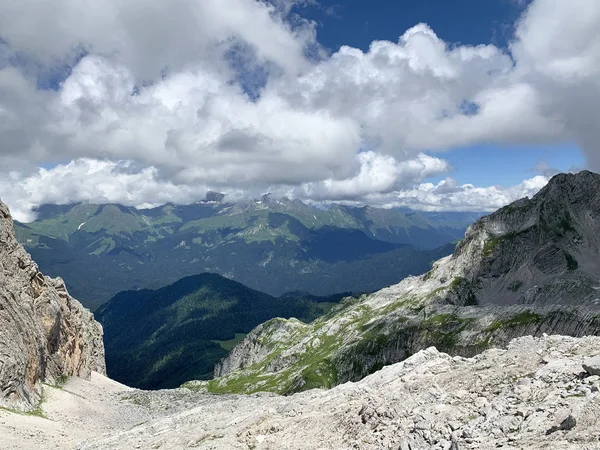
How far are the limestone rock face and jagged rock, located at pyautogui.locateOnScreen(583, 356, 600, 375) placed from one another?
70316mm

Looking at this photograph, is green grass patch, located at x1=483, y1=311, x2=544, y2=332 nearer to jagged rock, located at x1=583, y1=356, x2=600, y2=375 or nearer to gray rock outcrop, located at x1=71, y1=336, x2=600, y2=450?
gray rock outcrop, located at x1=71, y1=336, x2=600, y2=450

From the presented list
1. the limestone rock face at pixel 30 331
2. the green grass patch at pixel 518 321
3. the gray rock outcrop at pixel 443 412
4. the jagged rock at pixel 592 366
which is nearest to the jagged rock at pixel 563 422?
the gray rock outcrop at pixel 443 412

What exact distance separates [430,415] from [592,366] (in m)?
10.6

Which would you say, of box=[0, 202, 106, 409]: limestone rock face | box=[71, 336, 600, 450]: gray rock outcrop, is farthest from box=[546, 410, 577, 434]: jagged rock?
box=[0, 202, 106, 409]: limestone rock face

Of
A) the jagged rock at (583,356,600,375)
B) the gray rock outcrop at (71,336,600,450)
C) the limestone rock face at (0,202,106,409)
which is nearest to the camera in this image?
the gray rock outcrop at (71,336,600,450)

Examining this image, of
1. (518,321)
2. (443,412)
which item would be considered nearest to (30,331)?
(443,412)

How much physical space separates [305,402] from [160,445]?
16.0 m

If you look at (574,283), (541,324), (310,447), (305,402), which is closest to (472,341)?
(541,324)

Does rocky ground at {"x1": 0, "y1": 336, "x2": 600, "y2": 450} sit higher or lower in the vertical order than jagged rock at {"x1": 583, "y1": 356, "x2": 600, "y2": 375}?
lower

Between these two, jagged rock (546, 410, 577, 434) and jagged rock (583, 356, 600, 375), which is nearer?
jagged rock (546, 410, 577, 434)

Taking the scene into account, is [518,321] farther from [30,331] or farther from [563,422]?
[30,331]

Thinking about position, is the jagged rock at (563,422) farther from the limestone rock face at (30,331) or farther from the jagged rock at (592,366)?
the limestone rock face at (30,331)

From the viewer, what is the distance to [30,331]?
3179 inches

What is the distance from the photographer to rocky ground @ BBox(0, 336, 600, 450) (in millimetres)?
24109
